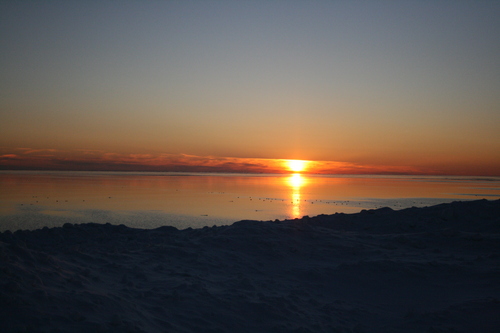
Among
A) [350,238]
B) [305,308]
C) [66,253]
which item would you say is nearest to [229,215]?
[350,238]

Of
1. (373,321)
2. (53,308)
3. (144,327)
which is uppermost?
(53,308)

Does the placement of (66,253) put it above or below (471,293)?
above

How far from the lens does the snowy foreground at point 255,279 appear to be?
562 centimetres

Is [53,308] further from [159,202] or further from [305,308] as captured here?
[159,202]

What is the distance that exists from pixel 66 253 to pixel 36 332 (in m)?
4.59

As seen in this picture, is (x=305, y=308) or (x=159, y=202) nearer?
(x=305, y=308)

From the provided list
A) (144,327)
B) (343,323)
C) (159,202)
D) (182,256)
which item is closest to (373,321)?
(343,323)

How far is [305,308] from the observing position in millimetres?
6871

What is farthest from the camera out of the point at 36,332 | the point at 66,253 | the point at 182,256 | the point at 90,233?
the point at 90,233

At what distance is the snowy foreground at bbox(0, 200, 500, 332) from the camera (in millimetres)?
5621

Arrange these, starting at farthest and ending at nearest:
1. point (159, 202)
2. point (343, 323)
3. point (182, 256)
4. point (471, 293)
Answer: point (159, 202), point (182, 256), point (471, 293), point (343, 323)

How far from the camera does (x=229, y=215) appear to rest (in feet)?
65.7

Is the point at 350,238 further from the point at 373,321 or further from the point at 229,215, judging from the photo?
the point at 229,215

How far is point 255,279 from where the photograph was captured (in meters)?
8.35
